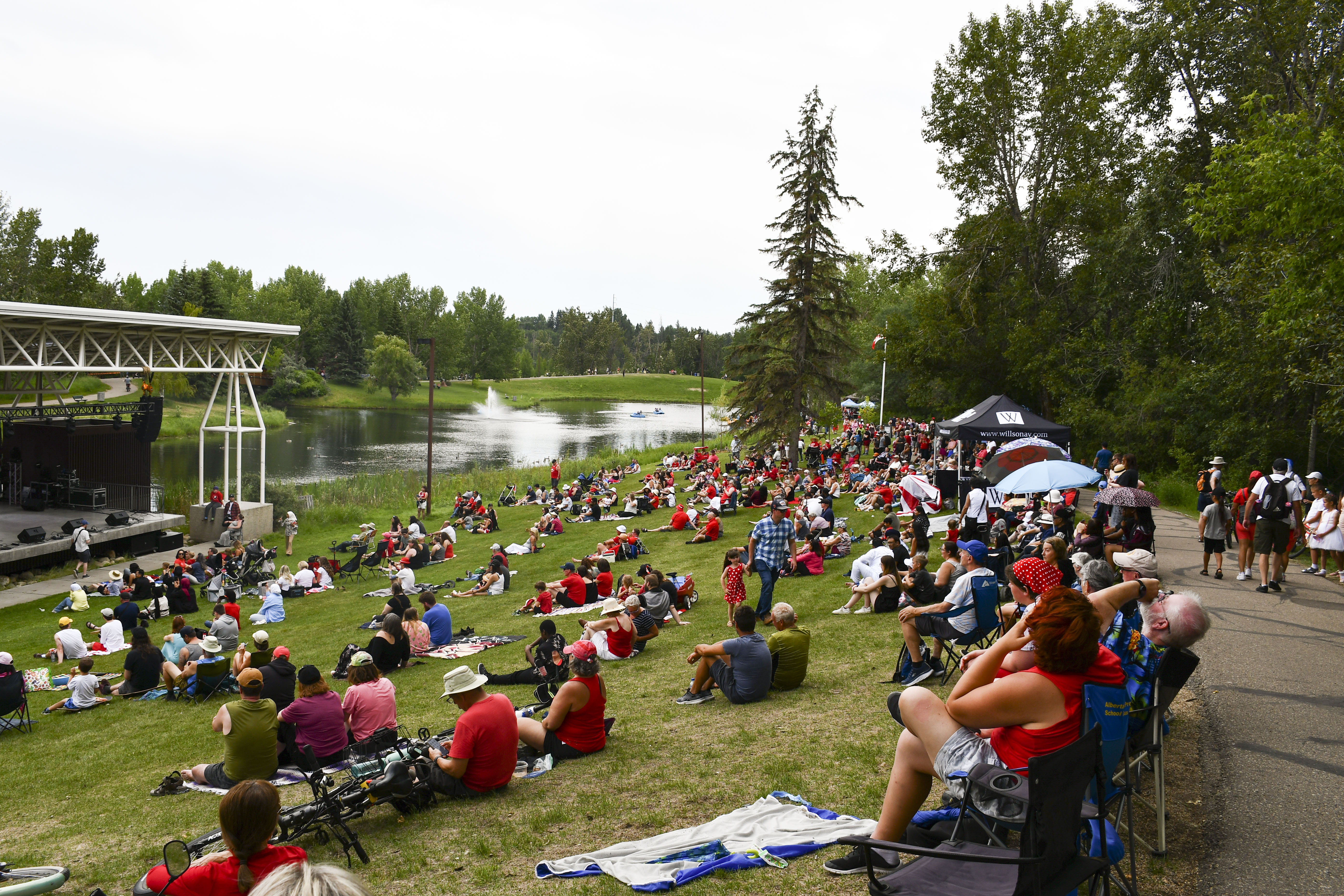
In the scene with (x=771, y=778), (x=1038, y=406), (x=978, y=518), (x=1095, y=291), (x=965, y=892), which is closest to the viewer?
(x=965, y=892)

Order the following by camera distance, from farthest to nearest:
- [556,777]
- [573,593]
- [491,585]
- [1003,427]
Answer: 1. [491,585]
2. [1003,427]
3. [573,593]
4. [556,777]

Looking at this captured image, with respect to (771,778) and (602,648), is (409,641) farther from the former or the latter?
(771,778)

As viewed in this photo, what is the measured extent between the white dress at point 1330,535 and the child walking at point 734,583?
7981 millimetres

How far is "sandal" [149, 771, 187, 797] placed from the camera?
6777mm

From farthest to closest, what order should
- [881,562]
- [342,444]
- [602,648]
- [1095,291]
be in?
[342,444]
[1095,291]
[881,562]
[602,648]

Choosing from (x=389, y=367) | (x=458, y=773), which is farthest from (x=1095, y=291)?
(x=389, y=367)

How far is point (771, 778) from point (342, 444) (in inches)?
2317

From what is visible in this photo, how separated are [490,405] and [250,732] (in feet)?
325

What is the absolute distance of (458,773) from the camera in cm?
570

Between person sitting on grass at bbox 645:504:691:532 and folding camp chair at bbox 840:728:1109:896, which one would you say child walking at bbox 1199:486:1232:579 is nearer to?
folding camp chair at bbox 840:728:1109:896

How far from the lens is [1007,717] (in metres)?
3.53

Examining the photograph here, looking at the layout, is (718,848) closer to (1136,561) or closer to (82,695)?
(1136,561)

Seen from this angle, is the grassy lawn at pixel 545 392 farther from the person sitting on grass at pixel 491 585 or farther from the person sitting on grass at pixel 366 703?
the person sitting on grass at pixel 366 703

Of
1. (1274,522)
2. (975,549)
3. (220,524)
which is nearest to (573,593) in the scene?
(975,549)
